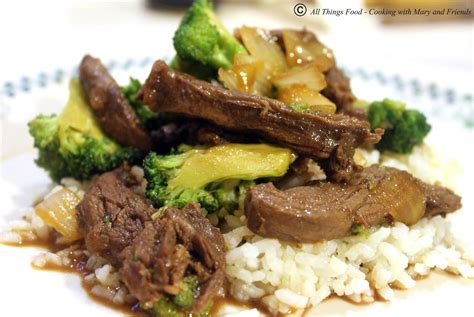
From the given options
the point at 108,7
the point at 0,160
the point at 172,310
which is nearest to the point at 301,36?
the point at 172,310

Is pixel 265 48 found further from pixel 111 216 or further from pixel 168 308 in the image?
pixel 168 308

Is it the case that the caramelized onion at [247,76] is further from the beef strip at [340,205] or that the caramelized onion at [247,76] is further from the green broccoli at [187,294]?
the green broccoli at [187,294]

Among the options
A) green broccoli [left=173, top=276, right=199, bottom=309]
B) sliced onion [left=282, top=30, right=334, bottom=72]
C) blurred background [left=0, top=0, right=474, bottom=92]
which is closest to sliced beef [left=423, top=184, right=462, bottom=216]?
sliced onion [left=282, top=30, right=334, bottom=72]

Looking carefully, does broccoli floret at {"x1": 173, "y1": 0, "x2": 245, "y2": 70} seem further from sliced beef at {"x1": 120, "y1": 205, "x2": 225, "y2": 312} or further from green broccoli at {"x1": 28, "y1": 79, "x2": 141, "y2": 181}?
sliced beef at {"x1": 120, "y1": 205, "x2": 225, "y2": 312}

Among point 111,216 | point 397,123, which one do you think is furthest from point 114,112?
point 397,123

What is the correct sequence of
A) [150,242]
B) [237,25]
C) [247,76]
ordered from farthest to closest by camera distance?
1. [237,25]
2. [247,76]
3. [150,242]

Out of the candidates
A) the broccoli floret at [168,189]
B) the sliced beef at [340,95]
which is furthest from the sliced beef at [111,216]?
the sliced beef at [340,95]

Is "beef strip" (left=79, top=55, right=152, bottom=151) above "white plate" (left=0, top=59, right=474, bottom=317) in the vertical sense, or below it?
above
